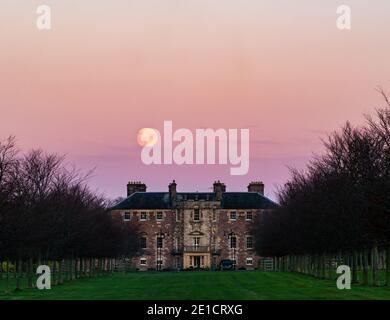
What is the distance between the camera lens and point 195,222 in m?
189

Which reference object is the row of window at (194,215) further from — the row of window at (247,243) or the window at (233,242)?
the window at (233,242)

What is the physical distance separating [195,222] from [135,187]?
51.7 ft

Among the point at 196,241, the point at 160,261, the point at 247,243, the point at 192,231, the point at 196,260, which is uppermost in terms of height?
the point at 192,231

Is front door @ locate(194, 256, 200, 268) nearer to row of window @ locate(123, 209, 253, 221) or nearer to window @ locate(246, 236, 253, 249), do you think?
row of window @ locate(123, 209, 253, 221)

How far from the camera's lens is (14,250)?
6706cm

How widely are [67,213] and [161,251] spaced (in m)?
105

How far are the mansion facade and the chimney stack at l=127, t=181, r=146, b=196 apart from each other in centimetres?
434

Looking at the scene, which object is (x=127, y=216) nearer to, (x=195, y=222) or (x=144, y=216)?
(x=144, y=216)

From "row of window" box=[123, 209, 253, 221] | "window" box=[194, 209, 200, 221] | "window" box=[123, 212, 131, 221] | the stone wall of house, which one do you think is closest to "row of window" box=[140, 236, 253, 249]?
the stone wall of house

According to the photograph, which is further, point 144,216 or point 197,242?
point 144,216

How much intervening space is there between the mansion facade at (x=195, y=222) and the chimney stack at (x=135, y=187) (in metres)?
4.34

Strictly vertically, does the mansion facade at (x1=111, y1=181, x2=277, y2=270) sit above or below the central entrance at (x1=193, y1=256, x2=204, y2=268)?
above

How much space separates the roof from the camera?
18875cm

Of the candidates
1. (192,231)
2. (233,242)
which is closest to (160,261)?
(192,231)
